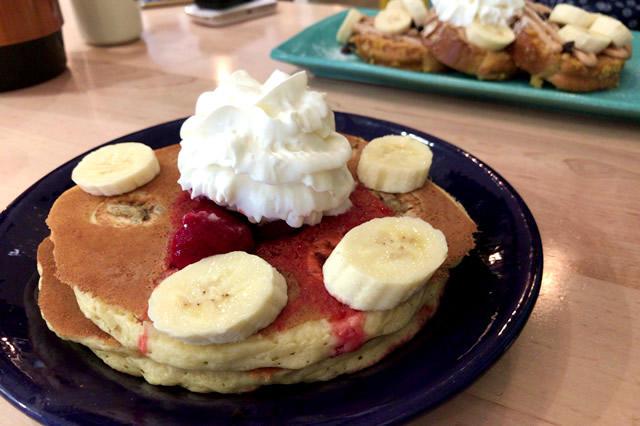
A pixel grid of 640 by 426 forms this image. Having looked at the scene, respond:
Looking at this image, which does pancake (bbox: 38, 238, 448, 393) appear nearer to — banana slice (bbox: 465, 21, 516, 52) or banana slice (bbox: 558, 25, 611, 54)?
banana slice (bbox: 465, 21, 516, 52)

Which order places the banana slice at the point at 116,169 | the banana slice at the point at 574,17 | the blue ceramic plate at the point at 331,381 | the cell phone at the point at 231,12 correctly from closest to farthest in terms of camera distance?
the blue ceramic plate at the point at 331,381, the banana slice at the point at 116,169, the banana slice at the point at 574,17, the cell phone at the point at 231,12

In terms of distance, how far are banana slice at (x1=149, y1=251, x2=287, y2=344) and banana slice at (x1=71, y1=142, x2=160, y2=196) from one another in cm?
38

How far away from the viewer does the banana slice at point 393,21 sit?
7.27 ft

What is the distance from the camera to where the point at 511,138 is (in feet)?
5.84

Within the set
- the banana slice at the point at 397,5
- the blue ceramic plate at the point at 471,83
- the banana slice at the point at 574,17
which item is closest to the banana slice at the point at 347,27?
the blue ceramic plate at the point at 471,83

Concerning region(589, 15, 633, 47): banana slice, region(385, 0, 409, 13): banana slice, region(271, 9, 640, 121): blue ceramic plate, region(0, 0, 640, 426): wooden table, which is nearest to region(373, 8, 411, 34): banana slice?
region(385, 0, 409, 13): banana slice

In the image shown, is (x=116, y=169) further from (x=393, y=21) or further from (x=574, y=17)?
(x=574, y=17)

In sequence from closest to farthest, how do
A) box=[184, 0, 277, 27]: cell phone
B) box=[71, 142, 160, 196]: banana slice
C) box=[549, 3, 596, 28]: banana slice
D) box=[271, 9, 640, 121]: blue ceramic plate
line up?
box=[71, 142, 160, 196]: banana slice → box=[271, 9, 640, 121]: blue ceramic plate → box=[549, 3, 596, 28]: banana slice → box=[184, 0, 277, 27]: cell phone

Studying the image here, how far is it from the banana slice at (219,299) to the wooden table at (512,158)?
1.05 ft

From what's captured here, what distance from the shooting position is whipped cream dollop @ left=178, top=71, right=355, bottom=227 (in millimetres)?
935

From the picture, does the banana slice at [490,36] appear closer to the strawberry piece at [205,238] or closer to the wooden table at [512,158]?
the wooden table at [512,158]

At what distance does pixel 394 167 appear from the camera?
1.15m

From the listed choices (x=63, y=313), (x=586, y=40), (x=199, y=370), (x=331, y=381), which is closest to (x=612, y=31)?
(x=586, y=40)

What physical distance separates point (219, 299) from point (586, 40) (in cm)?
179
